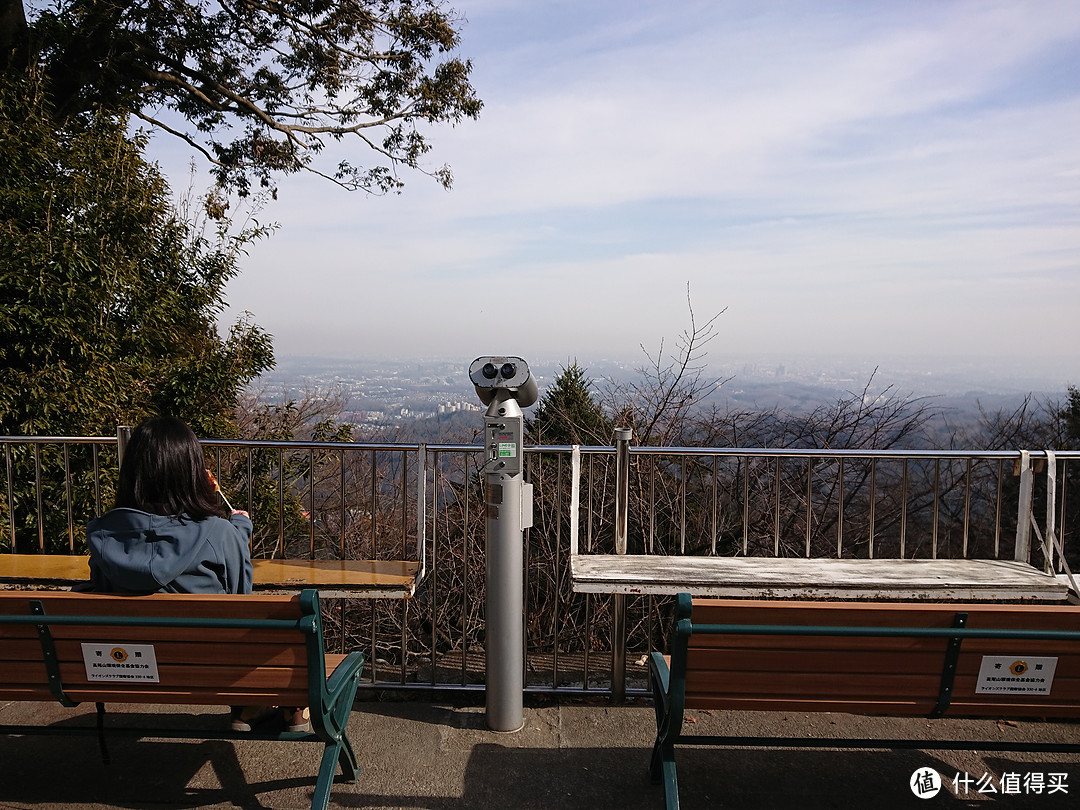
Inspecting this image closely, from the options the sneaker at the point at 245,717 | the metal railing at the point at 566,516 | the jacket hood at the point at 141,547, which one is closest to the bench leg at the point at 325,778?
the sneaker at the point at 245,717

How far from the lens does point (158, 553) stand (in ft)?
9.86

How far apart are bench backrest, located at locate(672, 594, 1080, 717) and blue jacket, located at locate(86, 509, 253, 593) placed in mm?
1962

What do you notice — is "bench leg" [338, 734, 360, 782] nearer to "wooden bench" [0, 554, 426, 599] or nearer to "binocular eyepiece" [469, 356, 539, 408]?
"wooden bench" [0, 554, 426, 599]

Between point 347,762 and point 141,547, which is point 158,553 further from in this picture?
point 347,762

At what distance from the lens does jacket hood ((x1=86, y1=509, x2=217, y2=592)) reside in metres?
2.95

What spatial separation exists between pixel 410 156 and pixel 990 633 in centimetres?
1295

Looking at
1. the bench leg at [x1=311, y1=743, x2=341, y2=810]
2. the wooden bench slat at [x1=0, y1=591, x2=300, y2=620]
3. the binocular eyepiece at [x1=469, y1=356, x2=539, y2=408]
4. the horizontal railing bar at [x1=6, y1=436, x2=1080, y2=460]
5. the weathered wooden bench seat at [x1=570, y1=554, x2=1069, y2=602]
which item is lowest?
the bench leg at [x1=311, y1=743, x2=341, y2=810]

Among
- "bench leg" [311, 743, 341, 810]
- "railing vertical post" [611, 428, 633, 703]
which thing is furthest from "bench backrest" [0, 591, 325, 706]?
"railing vertical post" [611, 428, 633, 703]

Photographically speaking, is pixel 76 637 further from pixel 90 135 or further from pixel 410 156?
pixel 410 156

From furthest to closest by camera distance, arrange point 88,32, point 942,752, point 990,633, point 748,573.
Answer: point 88,32
point 748,573
point 942,752
point 990,633

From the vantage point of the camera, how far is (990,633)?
2.68m

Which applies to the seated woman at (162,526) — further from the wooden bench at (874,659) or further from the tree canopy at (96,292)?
the tree canopy at (96,292)

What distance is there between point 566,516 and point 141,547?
210 inches

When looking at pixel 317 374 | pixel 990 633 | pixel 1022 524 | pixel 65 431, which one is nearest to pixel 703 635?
pixel 990 633
